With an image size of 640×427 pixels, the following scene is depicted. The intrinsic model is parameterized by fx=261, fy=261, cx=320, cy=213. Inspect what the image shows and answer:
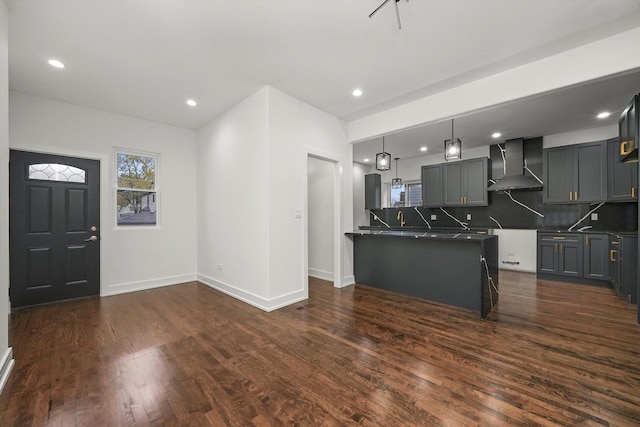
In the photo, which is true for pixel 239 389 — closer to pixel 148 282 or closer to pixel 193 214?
pixel 148 282

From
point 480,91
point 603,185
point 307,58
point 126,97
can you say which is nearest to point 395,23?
point 307,58

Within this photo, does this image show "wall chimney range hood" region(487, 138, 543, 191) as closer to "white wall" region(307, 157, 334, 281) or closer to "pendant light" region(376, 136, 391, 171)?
"pendant light" region(376, 136, 391, 171)

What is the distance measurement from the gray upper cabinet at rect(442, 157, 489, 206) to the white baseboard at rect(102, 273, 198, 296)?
19.2ft

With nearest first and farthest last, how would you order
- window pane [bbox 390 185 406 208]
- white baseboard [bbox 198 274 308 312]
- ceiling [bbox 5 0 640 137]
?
ceiling [bbox 5 0 640 137]
white baseboard [bbox 198 274 308 312]
window pane [bbox 390 185 406 208]

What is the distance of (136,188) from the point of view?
4.46 meters

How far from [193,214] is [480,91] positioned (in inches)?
197

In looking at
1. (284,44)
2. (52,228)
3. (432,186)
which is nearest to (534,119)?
(432,186)

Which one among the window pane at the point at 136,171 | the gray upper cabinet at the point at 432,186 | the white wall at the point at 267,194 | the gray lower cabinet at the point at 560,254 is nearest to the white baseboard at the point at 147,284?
the white wall at the point at 267,194

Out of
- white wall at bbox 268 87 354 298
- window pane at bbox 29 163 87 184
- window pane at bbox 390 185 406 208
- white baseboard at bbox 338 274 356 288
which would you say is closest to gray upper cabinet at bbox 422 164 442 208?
window pane at bbox 390 185 406 208

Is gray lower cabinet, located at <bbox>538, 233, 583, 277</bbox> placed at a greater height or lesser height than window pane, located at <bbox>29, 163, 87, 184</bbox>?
lesser

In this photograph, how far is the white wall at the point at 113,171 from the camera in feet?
12.0

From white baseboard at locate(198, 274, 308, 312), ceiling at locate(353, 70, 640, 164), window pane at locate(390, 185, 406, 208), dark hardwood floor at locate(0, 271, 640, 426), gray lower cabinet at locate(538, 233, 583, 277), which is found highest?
ceiling at locate(353, 70, 640, 164)

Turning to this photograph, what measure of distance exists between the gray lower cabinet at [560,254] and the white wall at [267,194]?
3.76 metres

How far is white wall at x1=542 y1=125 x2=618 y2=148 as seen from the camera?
4.70 m
